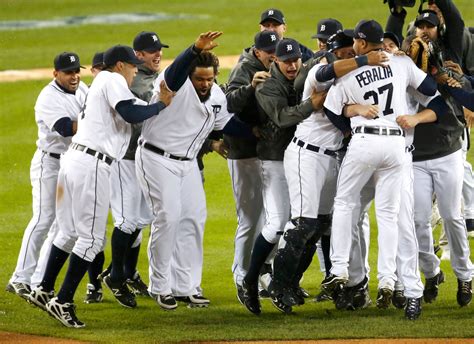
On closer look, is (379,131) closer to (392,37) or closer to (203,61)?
(392,37)

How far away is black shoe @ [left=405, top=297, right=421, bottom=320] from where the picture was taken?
6852 millimetres

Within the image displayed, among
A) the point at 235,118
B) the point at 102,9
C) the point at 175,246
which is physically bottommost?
the point at 102,9

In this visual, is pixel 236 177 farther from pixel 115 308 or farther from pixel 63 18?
pixel 63 18

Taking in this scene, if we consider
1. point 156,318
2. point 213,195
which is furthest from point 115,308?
point 213,195

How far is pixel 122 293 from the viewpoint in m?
7.64

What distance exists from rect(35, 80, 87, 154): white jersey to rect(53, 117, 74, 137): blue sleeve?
2.1 inches

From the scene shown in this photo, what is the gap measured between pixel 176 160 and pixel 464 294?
2.14m

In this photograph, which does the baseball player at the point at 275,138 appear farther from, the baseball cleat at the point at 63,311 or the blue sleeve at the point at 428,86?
the baseball cleat at the point at 63,311

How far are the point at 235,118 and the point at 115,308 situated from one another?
5.17 feet

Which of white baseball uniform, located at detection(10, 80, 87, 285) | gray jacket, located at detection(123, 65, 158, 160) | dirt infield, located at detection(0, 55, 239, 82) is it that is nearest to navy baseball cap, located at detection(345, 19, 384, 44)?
gray jacket, located at detection(123, 65, 158, 160)

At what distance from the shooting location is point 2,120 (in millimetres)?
15281

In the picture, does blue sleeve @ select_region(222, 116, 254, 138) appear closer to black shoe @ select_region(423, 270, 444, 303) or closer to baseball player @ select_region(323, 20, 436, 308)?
baseball player @ select_region(323, 20, 436, 308)

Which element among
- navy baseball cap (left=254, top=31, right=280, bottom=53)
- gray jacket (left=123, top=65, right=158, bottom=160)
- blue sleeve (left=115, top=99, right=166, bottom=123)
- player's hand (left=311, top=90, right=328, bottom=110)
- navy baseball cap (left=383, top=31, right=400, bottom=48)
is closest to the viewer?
blue sleeve (left=115, top=99, right=166, bottom=123)

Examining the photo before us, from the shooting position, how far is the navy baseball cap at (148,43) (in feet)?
25.5
